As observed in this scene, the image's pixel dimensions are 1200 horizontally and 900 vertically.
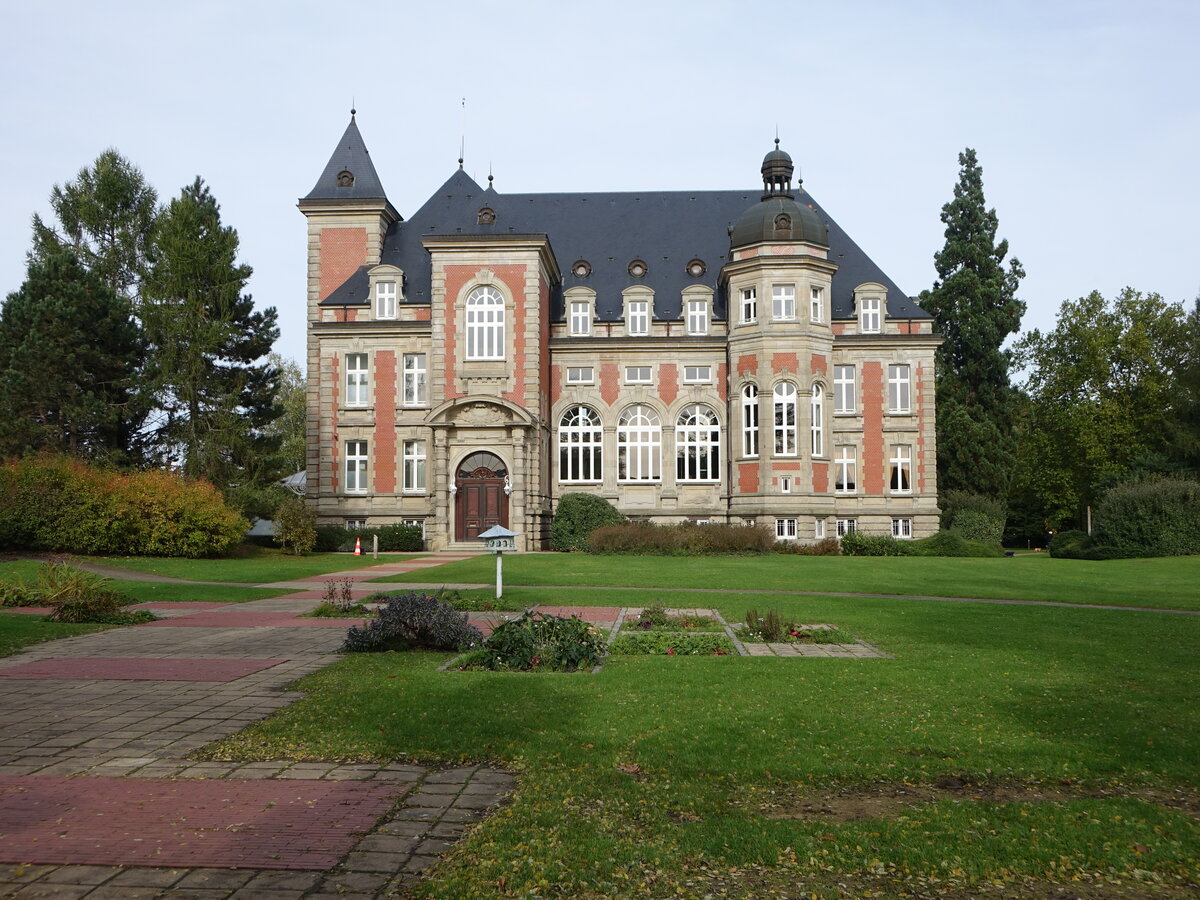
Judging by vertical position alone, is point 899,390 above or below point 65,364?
below

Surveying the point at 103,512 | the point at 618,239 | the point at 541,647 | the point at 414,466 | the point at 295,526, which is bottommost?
the point at 541,647

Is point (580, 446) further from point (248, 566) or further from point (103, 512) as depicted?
point (103, 512)

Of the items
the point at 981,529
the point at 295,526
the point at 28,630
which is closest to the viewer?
the point at 28,630

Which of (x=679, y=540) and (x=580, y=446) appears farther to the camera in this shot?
(x=580, y=446)

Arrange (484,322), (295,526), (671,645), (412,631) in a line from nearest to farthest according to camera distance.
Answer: (671,645)
(412,631)
(295,526)
(484,322)

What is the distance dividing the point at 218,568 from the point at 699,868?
26248 millimetres

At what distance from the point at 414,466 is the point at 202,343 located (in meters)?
11.5

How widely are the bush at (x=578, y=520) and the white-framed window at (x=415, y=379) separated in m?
8.44

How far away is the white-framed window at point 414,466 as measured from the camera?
42.0 m

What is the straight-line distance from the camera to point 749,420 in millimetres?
41906

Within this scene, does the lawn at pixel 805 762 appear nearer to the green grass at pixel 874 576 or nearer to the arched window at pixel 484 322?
the green grass at pixel 874 576

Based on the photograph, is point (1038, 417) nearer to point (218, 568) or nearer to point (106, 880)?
point (218, 568)

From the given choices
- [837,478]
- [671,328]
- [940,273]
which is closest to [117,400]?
[671,328]

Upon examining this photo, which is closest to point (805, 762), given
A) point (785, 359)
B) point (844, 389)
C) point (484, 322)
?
point (484, 322)
